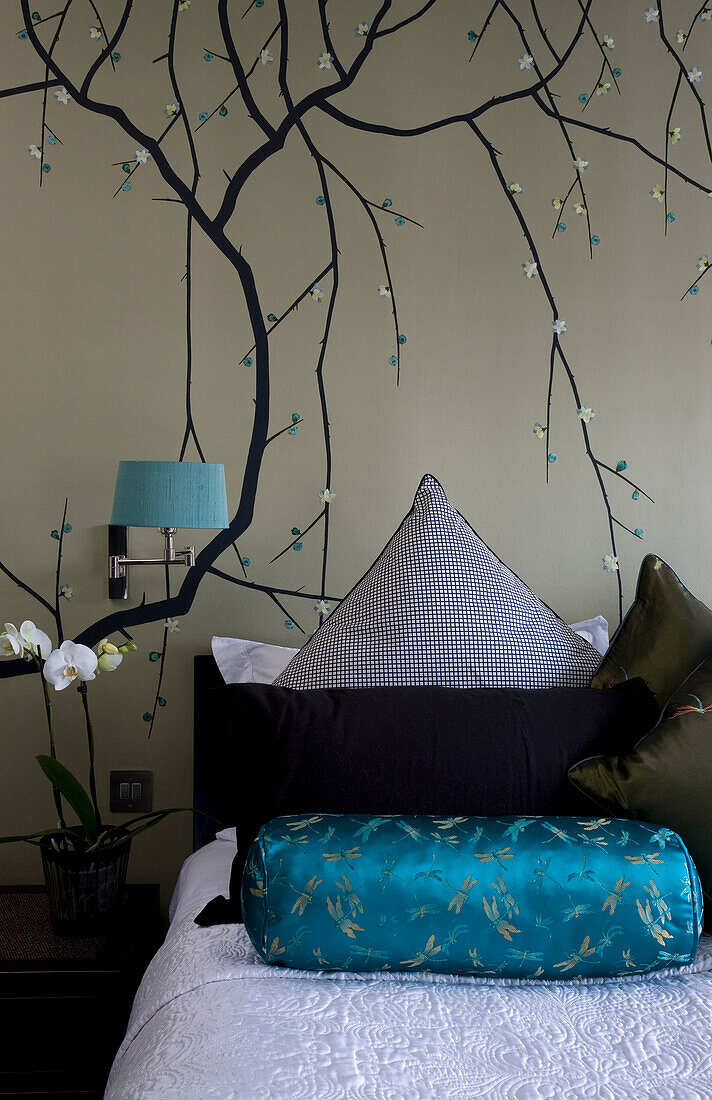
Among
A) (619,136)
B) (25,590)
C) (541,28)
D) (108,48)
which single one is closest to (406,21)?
(541,28)

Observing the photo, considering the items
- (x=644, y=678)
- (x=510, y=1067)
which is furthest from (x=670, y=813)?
(x=510, y=1067)

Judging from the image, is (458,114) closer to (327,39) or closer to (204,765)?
(327,39)

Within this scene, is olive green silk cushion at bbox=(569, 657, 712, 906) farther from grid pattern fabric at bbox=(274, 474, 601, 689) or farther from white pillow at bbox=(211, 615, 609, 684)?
white pillow at bbox=(211, 615, 609, 684)

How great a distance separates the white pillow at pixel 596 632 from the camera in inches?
72.3

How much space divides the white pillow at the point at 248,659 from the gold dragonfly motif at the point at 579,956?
892 mm

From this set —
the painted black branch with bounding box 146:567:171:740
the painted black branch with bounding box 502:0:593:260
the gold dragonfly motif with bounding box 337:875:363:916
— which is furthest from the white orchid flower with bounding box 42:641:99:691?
the painted black branch with bounding box 502:0:593:260

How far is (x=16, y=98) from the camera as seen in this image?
1.91m

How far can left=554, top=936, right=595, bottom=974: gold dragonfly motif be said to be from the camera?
999mm

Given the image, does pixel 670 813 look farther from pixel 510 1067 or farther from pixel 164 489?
pixel 164 489

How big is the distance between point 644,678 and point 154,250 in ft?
4.78

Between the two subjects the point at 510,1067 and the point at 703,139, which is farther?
the point at 703,139

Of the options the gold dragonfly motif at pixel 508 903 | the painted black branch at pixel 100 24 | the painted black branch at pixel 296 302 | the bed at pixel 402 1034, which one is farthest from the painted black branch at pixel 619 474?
the painted black branch at pixel 100 24

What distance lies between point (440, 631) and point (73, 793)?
2.57 ft

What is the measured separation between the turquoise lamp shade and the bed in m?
0.82
